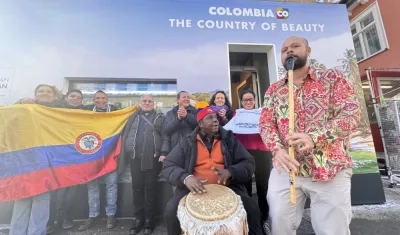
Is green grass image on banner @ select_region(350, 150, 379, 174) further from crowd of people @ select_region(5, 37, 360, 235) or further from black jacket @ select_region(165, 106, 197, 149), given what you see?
black jacket @ select_region(165, 106, 197, 149)

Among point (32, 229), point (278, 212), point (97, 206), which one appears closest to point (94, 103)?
point (97, 206)

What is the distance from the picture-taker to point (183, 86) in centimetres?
388

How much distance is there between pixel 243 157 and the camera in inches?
103

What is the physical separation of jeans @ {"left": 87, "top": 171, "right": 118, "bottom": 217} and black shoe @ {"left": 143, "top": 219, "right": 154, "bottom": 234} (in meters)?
0.55

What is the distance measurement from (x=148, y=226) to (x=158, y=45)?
2.86 meters

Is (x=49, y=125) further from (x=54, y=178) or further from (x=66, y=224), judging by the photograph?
(x=66, y=224)

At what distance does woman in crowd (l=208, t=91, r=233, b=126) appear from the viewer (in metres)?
3.53

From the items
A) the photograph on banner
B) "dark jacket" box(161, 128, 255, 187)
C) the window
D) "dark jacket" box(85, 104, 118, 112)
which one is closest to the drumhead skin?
"dark jacket" box(161, 128, 255, 187)

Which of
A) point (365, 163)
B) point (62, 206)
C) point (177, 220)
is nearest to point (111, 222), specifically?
point (62, 206)

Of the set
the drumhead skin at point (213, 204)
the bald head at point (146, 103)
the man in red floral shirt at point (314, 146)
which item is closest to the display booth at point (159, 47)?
the bald head at point (146, 103)

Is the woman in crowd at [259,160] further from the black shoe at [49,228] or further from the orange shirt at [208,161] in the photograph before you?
the black shoe at [49,228]

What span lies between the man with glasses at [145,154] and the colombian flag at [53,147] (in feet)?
0.84

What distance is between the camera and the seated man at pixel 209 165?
221 cm

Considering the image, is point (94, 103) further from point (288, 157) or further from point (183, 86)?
point (288, 157)
